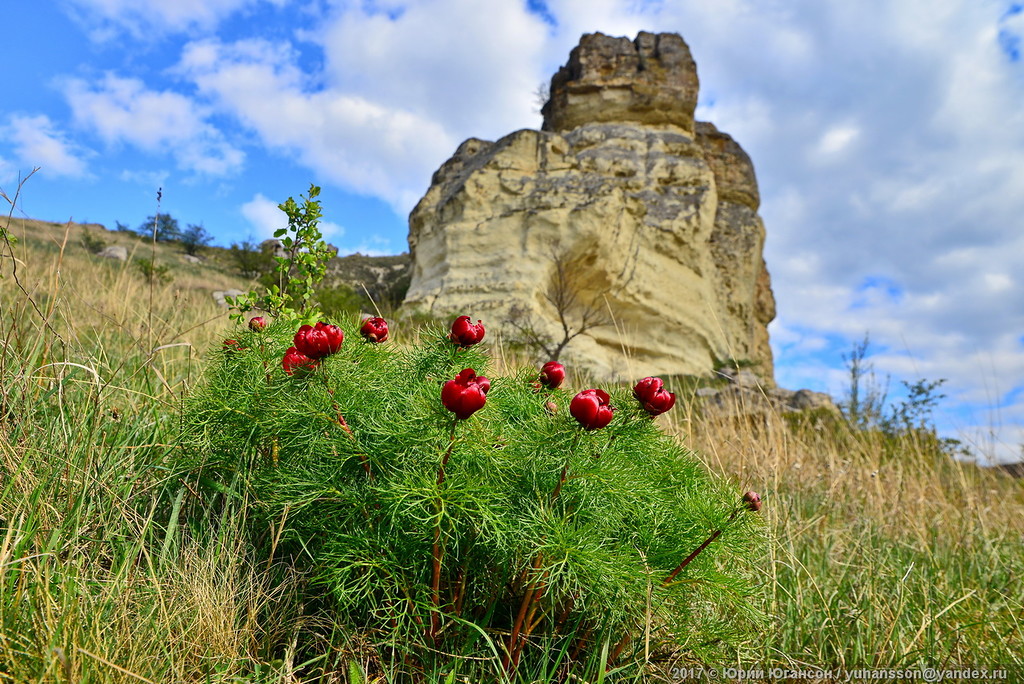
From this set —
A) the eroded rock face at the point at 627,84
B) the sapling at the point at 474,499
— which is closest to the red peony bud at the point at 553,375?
the sapling at the point at 474,499

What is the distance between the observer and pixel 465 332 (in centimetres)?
152

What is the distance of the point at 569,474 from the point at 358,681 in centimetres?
74

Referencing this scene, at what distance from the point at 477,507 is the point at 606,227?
459 inches

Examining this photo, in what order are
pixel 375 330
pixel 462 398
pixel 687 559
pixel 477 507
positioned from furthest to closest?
pixel 375 330 → pixel 687 559 → pixel 477 507 → pixel 462 398

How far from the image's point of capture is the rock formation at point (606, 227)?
39.5ft

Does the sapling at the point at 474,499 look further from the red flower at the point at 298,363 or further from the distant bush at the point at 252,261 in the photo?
the distant bush at the point at 252,261

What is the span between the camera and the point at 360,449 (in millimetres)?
1413

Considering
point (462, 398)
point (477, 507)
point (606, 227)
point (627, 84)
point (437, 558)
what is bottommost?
point (437, 558)

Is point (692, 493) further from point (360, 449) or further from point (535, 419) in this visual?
point (360, 449)

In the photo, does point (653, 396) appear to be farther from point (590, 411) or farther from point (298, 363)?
point (298, 363)

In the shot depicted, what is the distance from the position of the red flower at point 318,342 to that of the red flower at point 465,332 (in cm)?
30

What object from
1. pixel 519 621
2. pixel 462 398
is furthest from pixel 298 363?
pixel 519 621

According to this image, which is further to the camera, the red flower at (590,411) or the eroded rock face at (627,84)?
the eroded rock face at (627,84)

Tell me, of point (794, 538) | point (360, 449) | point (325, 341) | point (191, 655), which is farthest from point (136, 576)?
point (794, 538)
